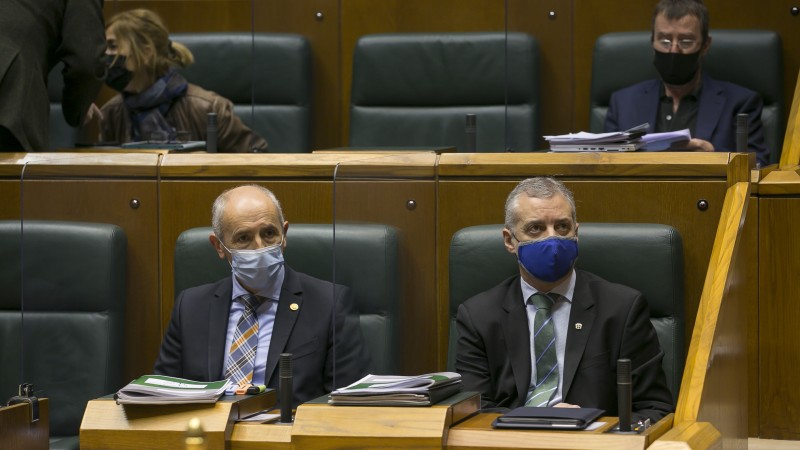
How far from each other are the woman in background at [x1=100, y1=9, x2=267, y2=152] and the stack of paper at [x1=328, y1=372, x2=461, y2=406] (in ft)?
6.40

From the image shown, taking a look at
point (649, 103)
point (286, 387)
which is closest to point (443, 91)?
point (649, 103)

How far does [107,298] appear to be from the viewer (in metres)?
3.04

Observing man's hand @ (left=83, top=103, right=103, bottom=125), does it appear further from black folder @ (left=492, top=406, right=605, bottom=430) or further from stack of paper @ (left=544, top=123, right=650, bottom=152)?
black folder @ (left=492, top=406, right=605, bottom=430)

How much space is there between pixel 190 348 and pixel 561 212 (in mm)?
807

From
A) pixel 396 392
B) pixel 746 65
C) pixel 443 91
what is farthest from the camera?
pixel 443 91

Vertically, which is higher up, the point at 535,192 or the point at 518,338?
the point at 535,192

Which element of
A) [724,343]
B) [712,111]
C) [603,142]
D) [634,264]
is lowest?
[724,343]

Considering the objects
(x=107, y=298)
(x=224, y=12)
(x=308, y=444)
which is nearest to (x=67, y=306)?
(x=107, y=298)

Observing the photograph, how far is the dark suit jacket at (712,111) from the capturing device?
3811mm

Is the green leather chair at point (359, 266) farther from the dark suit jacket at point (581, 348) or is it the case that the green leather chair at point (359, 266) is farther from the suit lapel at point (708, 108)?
the suit lapel at point (708, 108)

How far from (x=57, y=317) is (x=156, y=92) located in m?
1.39

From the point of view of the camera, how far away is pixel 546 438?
219 cm

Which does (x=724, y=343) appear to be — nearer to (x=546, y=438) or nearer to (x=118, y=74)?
(x=546, y=438)

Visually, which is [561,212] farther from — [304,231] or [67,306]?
[67,306]
